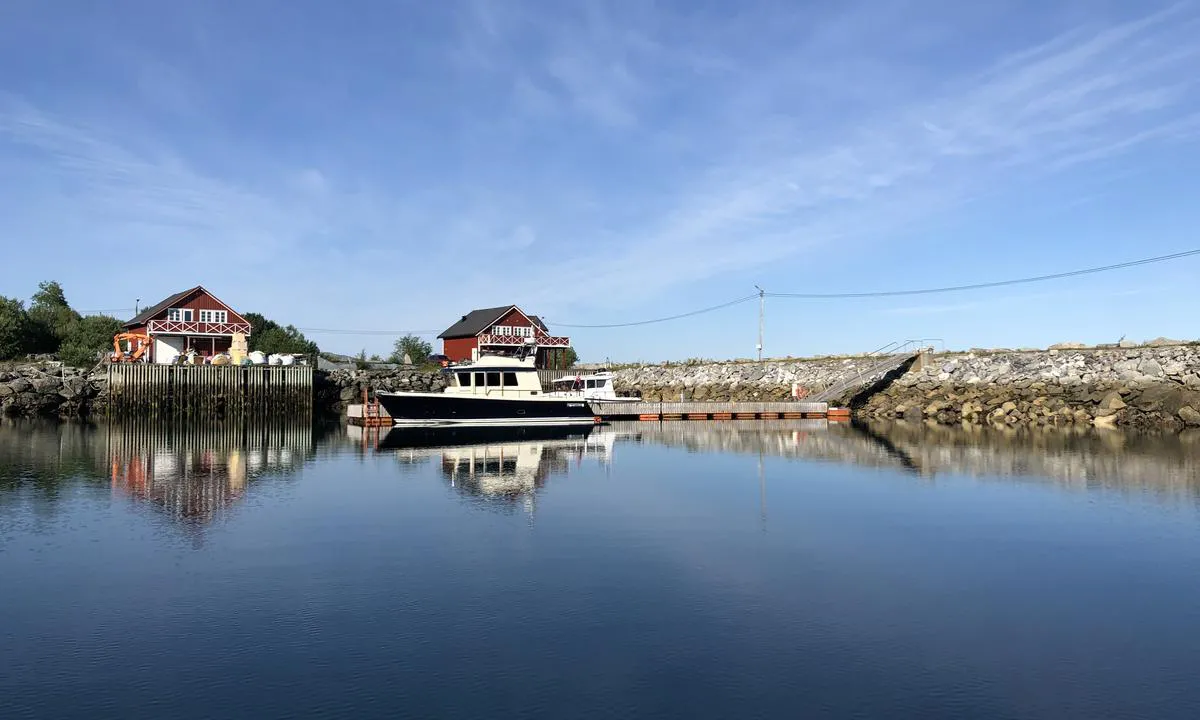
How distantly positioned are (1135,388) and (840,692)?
147ft

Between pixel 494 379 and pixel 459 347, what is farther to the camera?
pixel 459 347

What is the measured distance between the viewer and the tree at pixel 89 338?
6612 centimetres

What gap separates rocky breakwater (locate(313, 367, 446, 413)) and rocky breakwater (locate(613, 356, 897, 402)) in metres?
19.2

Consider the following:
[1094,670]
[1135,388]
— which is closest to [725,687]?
Answer: [1094,670]

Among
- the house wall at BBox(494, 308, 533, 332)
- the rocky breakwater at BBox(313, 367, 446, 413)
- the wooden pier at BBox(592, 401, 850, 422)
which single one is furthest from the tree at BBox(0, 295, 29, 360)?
the wooden pier at BBox(592, 401, 850, 422)

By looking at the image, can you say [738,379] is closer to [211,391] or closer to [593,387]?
[593,387]

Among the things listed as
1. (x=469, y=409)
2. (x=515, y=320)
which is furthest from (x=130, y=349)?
(x=469, y=409)

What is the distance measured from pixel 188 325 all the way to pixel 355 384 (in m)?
12.1

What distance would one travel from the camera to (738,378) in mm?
69938

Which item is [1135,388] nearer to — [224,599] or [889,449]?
[889,449]

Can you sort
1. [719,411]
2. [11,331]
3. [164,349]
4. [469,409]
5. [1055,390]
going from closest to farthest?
[469,409]
[1055,390]
[719,411]
[164,349]
[11,331]

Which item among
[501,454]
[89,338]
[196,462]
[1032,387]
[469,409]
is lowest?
[501,454]

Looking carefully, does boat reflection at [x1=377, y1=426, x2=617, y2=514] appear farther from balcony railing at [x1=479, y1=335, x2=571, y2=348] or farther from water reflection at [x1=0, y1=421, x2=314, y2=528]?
balcony railing at [x1=479, y1=335, x2=571, y2=348]

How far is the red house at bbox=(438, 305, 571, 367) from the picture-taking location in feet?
232
